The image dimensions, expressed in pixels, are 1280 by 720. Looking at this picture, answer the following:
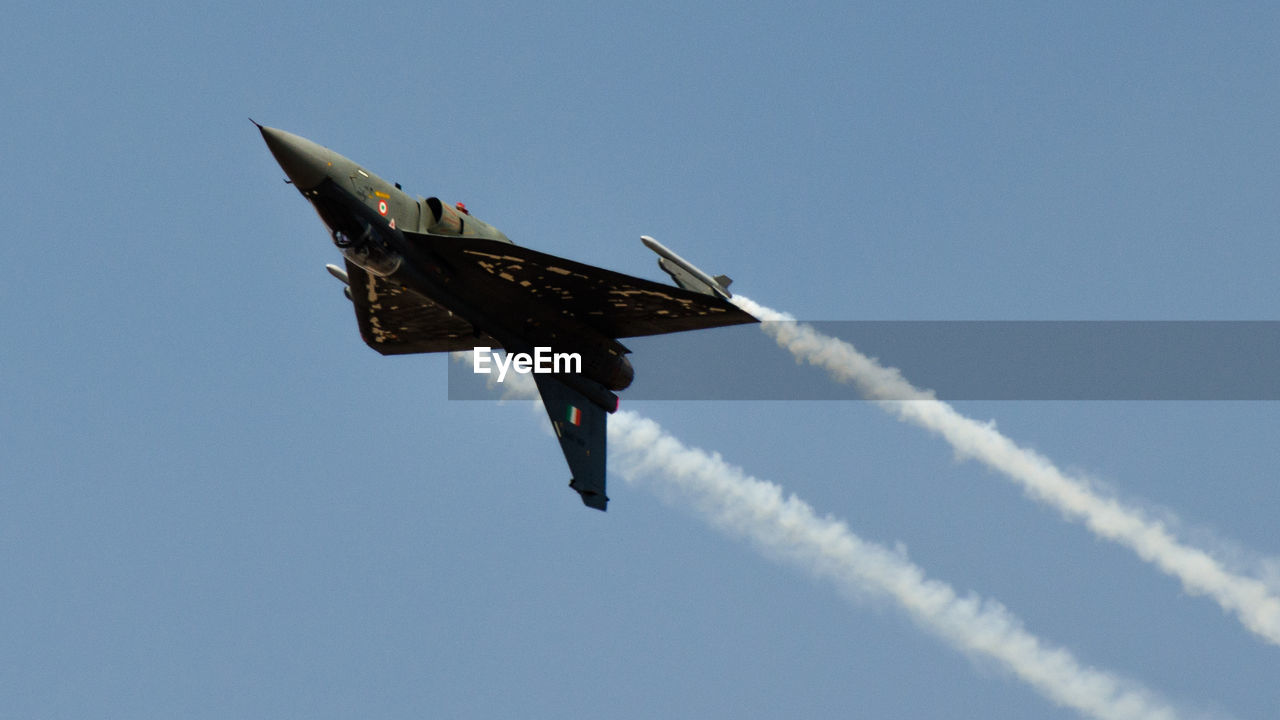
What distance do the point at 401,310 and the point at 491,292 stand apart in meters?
5.77

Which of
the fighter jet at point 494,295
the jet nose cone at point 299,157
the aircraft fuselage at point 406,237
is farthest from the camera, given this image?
the fighter jet at point 494,295

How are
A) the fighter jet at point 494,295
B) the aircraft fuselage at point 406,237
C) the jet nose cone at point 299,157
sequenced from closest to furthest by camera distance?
the jet nose cone at point 299,157 < the aircraft fuselage at point 406,237 < the fighter jet at point 494,295

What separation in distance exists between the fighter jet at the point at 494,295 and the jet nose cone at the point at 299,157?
4cm

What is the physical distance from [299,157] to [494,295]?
8049mm

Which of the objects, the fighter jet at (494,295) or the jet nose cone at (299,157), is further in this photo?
the fighter jet at (494,295)

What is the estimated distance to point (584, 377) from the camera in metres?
47.2

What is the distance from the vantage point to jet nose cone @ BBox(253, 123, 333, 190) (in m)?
38.3

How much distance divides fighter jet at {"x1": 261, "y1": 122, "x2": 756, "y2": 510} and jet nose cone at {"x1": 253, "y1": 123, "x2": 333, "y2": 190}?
0.12 ft

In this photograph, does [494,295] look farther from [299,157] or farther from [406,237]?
[299,157]

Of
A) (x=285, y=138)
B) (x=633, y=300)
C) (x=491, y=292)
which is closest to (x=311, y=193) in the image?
(x=285, y=138)

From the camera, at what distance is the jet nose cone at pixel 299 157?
3834 centimetres

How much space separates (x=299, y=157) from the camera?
38625mm

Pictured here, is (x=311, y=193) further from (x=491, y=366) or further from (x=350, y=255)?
(x=491, y=366)

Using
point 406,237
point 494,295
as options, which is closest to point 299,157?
point 406,237
